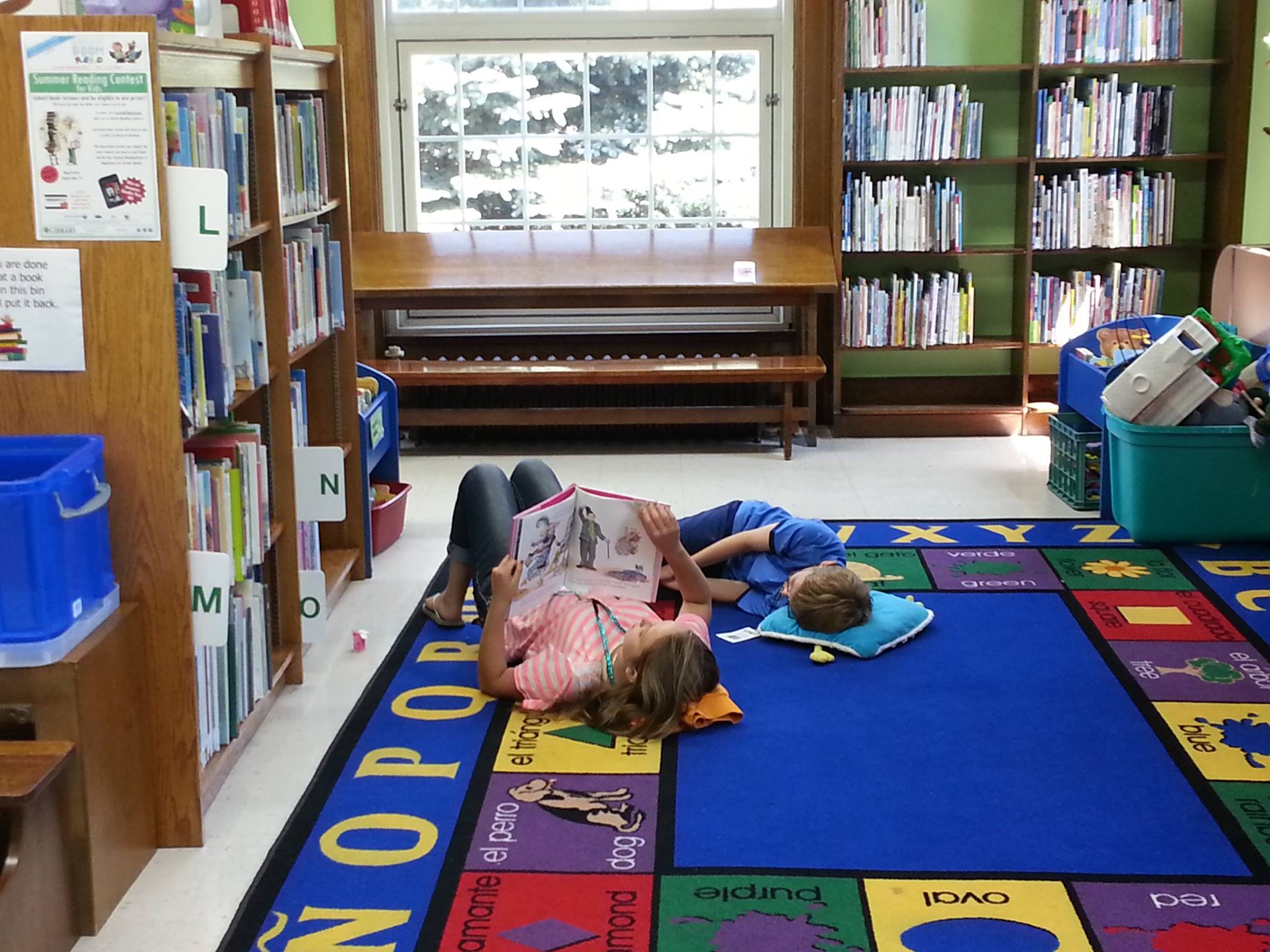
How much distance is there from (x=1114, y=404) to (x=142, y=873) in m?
3.19

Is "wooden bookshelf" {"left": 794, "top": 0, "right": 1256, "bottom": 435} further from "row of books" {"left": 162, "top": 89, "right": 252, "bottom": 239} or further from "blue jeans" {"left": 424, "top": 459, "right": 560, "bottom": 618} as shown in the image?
"row of books" {"left": 162, "top": 89, "right": 252, "bottom": 239}

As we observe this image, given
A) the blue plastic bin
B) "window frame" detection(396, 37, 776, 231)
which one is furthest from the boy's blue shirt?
"window frame" detection(396, 37, 776, 231)

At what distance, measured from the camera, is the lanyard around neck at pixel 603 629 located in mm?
3209

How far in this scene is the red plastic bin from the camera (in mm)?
4582

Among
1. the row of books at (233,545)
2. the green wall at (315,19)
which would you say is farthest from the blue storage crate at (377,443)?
the green wall at (315,19)

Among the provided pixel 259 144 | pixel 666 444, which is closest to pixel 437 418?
pixel 666 444

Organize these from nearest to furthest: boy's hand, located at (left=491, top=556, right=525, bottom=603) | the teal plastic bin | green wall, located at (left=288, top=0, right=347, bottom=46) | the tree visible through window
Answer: boy's hand, located at (left=491, top=556, right=525, bottom=603), the teal plastic bin, green wall, located at (left=288, top=0, right=347, bottom=46), the tree visible through window

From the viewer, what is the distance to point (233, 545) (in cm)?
298

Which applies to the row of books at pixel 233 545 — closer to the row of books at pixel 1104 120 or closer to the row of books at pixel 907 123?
the row of books at pixel 907 123

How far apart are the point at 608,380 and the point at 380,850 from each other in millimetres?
3363

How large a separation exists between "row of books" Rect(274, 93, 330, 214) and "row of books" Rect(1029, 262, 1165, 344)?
10.9 feet

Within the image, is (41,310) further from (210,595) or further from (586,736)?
(586,736)

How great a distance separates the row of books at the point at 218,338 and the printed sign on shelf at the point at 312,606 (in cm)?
56

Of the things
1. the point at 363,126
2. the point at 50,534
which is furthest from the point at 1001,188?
the point at 50,534
